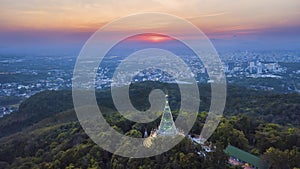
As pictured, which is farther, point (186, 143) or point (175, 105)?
point (175, 105)

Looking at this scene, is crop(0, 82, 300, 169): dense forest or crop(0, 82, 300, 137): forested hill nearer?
crop(0, 82, 300, 169): dense forest

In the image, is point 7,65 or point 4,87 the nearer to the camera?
point 4,87

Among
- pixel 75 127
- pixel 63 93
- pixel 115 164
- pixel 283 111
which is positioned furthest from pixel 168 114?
pixel 63 93

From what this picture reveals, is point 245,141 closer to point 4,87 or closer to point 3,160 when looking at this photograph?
point 3,160

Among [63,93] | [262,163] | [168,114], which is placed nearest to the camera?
[262,163]

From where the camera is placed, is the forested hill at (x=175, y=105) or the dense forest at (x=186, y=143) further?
the forested hill at (x=175, y=105)

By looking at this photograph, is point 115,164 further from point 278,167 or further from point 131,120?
point 278,167

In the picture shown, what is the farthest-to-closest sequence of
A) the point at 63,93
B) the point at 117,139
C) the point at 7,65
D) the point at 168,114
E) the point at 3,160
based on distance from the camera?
1. the point at 7,65
2. the point at 63,93
3. the point at 3,160
4. the point at 117,139
5. the point at 168,114

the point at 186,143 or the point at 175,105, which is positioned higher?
the point at 186,143

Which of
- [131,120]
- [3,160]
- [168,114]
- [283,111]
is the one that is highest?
[168,114]

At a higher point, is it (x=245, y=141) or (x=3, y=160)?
(x=245, y=141)
